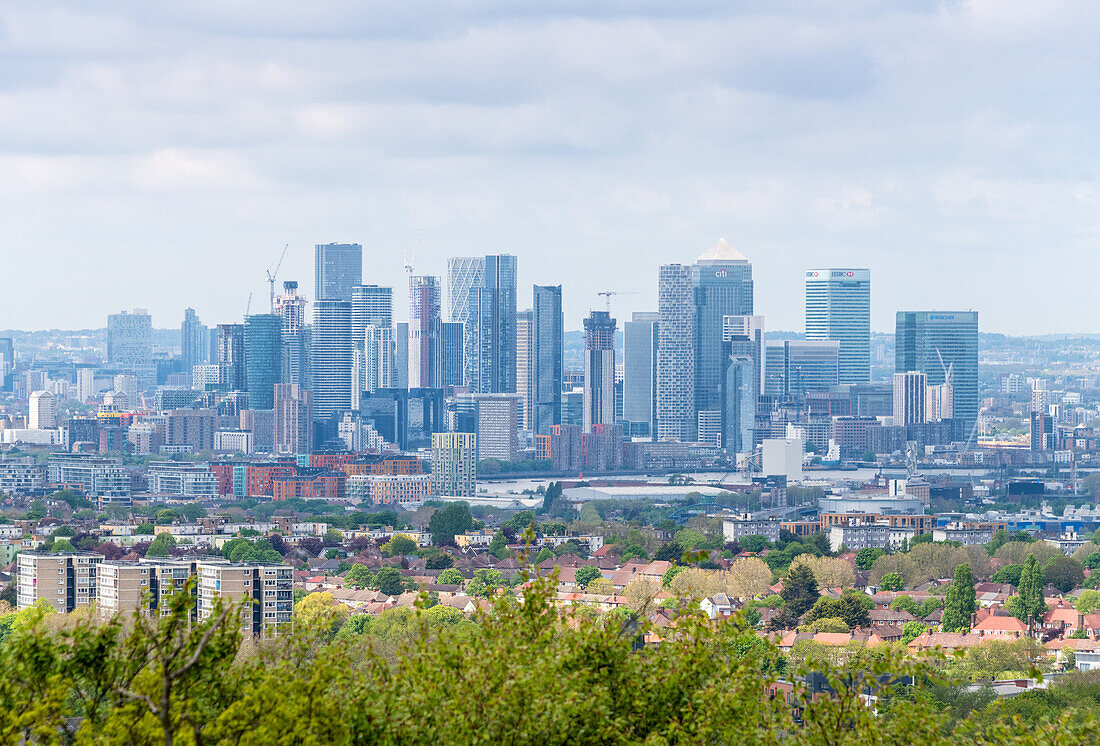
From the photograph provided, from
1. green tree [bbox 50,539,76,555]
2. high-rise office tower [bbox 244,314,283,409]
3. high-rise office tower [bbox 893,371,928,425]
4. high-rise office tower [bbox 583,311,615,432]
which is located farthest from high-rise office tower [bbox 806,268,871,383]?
green tree [bbox 50,539,76,555]

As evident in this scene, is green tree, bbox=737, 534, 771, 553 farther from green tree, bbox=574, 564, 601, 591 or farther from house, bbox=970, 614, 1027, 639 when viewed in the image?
house, bbox=970, 614, 1027, 639

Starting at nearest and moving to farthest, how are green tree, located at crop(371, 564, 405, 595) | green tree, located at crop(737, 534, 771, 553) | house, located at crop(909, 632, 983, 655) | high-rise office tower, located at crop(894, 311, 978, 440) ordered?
house, located at crop(909, 632, 983, 655) < green tree, located at crop(371, 564, 405, 595) < green tree, located at crop(737, 534, 771, 553) < high-rise office tower, located at crop(894, 311, 978, 440)

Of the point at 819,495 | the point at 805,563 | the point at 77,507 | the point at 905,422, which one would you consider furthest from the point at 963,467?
the point at 805,563

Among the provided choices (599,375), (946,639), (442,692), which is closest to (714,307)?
(599,375)

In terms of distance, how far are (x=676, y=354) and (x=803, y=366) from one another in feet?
43.5

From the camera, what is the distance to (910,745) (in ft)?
36.6

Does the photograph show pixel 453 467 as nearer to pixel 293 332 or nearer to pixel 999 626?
pixel 293 332

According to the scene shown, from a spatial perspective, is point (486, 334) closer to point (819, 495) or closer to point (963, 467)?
point (963, 467)

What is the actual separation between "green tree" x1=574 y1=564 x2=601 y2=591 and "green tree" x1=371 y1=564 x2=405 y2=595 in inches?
204

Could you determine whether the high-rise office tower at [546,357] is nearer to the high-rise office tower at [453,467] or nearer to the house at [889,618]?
the high-rise office tower at [453,467]

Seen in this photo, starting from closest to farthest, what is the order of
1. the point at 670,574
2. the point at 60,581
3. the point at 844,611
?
the point at 60,581
the point at 844,611
the point at 670,574

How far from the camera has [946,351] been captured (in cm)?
15250

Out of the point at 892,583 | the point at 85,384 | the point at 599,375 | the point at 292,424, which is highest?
the point at 599,375

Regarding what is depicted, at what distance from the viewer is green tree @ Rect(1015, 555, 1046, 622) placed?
44.5 m
